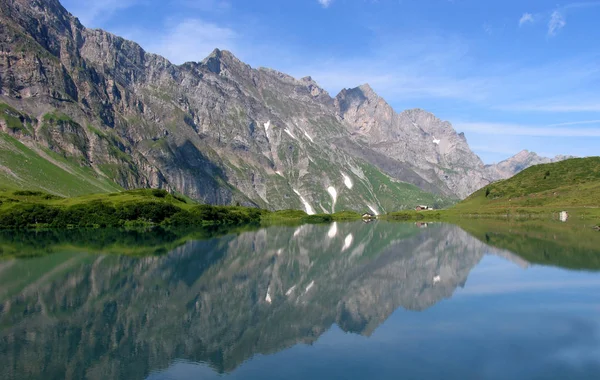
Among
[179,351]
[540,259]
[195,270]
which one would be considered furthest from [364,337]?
[540,259]

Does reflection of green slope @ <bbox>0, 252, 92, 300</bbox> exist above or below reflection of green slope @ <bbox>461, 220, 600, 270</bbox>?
below

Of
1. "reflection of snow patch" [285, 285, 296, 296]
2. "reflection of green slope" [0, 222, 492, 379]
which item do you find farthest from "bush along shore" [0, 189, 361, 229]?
"reflection of snow patch" [285, 285, 296, 296]

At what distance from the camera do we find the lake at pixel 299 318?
2503cm

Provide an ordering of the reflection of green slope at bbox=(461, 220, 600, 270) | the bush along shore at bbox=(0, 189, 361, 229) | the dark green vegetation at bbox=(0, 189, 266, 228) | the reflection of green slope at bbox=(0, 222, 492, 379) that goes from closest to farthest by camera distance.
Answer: the reflection of green slope at bbox=(0, 222, 492, 379) < the reflection of green slope at bbox=(461, 220, 600, 270) < the bush along shore at bbox=(0, 189, 361, 229) < the dark green vegetation at bbox=(0, 189, 266, 228)

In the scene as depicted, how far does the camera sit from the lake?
25.0 meters

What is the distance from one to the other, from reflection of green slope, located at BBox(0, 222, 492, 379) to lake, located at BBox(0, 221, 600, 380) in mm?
142

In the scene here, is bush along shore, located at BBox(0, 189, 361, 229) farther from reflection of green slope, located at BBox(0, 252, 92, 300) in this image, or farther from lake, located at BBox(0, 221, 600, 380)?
lake, located at BBox(0, 221, 600, 380)

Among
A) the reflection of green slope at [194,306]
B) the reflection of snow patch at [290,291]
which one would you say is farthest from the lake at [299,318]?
the reflection of snow patch at [290,291]

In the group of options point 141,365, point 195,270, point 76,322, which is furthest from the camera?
point 195,270

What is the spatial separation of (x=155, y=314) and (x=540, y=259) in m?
55.4

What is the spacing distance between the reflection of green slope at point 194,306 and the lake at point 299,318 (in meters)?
0.14

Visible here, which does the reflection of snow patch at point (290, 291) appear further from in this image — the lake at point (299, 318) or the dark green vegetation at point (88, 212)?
the dark green vegetation at point (88, 212)

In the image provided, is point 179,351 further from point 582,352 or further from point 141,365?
point 582,352

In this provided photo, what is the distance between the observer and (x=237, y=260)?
70625mm
